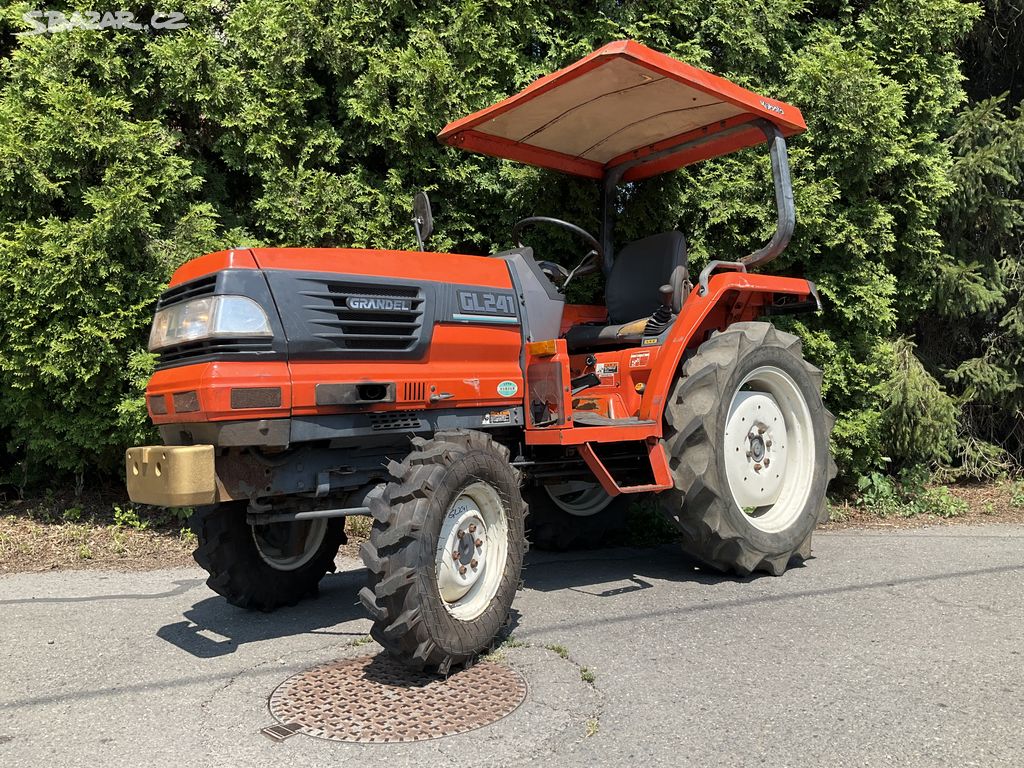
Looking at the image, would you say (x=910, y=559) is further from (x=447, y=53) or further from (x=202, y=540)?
(x=447, y=53)

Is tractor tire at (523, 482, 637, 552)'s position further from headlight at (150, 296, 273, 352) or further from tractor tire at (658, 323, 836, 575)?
headlight at (150, 296, 273, 352)

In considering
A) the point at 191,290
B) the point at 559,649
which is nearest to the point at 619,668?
the point at 559,649

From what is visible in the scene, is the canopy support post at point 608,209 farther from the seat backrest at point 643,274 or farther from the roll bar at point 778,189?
the roll bar at point 778,189

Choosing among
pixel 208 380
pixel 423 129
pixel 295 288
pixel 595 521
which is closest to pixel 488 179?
pixel 423 129

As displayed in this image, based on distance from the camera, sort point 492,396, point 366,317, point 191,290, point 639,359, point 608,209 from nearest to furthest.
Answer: point 191,290
point 366,317
point 492,396
point 639,359
point 608,209

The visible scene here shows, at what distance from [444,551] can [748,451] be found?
2294 millimetres

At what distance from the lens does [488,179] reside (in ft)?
21.1

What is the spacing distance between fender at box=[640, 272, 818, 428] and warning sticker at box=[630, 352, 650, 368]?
14 cm

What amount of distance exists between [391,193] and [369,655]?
3.84m

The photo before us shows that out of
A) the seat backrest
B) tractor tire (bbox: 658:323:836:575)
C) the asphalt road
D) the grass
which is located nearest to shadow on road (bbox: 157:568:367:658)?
the asphalt road

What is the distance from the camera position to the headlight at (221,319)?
3354 millimetres

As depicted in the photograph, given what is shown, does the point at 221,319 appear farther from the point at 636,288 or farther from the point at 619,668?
the point at 636,288

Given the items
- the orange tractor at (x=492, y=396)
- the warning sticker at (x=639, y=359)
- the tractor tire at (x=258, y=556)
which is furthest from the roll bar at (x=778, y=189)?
the tractor tire at (x=258, y=556)

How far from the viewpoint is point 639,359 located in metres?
4.84
